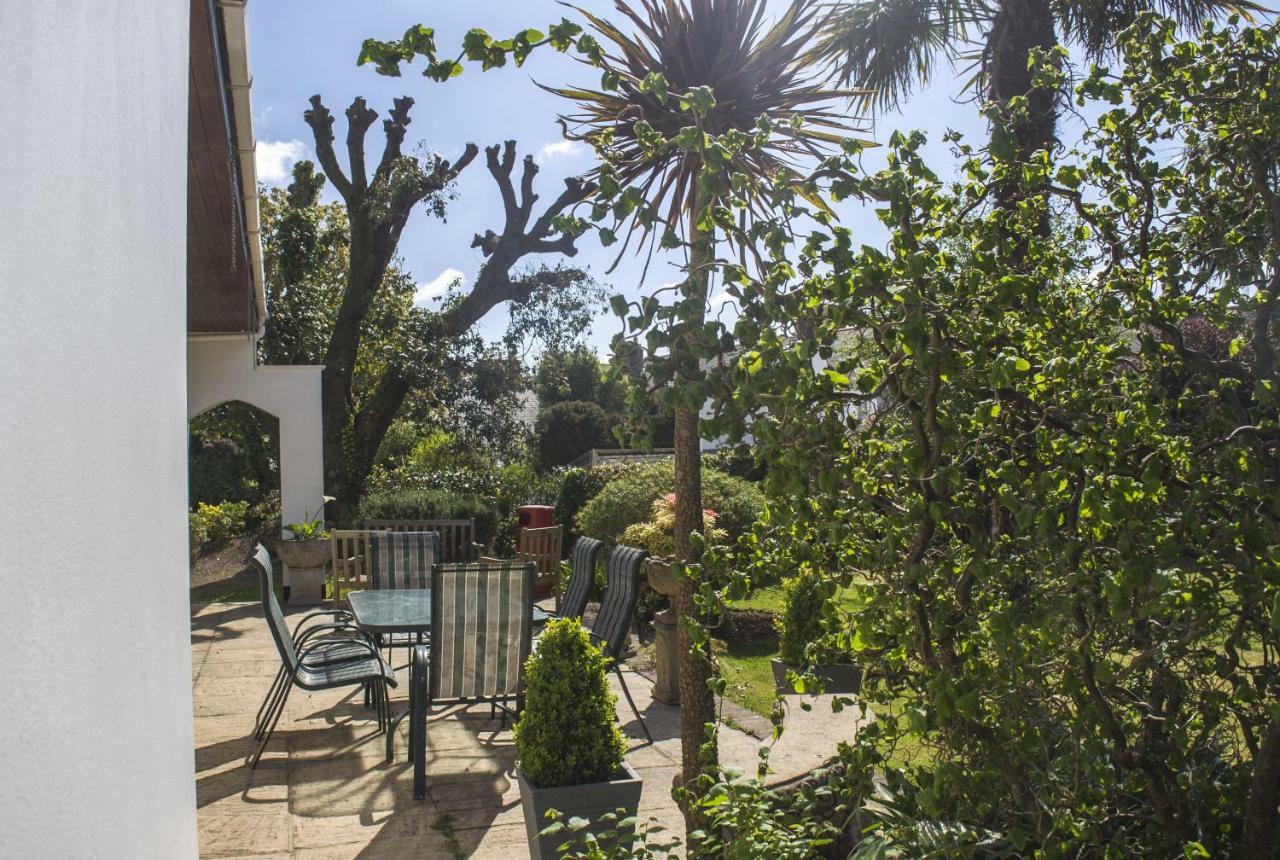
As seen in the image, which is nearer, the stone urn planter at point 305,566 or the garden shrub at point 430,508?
the stone urn planter at point 305,566

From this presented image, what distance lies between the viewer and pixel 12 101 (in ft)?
3.67

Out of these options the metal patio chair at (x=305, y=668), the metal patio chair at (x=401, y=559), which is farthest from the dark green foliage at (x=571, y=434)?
the metal patio chair at (x=305, y=668)

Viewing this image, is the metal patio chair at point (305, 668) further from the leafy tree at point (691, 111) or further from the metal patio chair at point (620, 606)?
the leafy tree at point (691, 111)

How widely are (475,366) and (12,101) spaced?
18.6 metres

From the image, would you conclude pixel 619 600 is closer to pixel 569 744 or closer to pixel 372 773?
pixel 372 773

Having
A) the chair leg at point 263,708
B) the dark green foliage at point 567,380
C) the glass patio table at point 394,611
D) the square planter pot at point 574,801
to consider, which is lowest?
the chair leg at point 263,708

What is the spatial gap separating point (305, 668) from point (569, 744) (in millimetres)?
2275

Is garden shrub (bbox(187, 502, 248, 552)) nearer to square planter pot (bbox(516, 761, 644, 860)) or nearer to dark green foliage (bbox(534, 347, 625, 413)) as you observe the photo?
square planter pot (bbox(516, 761, 644, 860))

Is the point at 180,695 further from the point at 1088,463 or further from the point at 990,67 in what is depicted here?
the point at 990,67

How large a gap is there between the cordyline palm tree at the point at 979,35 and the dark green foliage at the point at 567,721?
21.7 ft

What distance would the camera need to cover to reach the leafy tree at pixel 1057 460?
194cm

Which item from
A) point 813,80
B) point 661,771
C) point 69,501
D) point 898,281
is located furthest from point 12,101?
point 661,771

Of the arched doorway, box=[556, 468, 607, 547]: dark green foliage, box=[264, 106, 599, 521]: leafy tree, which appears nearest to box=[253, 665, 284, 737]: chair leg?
box=[556, 468, 607, 547]: dark green foliage

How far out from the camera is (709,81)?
179 inches
